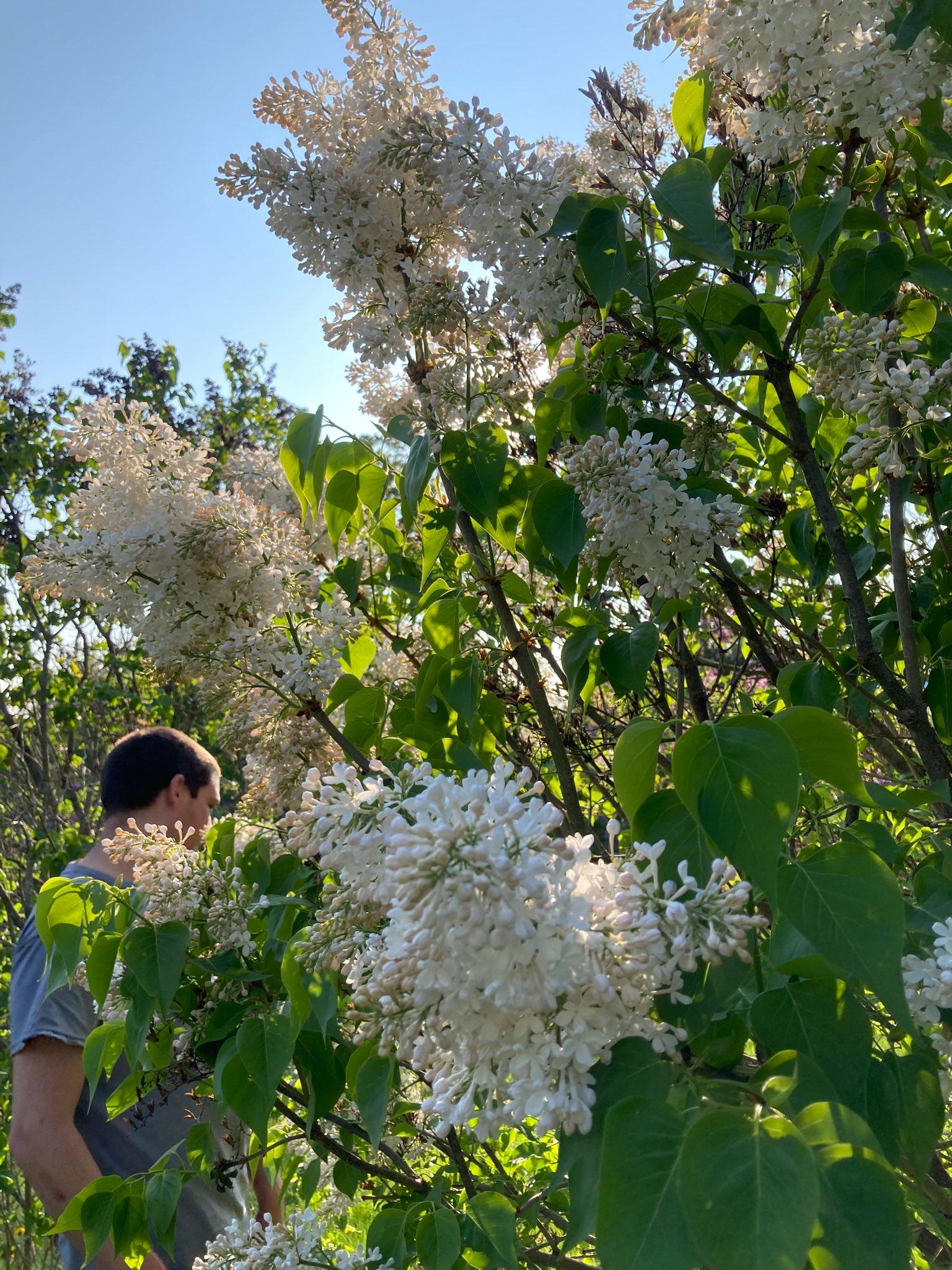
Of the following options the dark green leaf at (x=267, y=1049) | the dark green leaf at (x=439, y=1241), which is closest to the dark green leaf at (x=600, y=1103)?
the dark green leaf at (x=439, y=1241)

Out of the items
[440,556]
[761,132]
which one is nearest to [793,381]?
[761,132]

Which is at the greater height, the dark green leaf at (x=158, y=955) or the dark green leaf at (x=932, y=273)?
the dark green leaf at (x=932, y=273)

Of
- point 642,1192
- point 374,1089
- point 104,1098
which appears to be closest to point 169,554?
point 374,1089

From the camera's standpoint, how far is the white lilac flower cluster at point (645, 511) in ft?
4.13

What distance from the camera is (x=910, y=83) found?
1.24 m

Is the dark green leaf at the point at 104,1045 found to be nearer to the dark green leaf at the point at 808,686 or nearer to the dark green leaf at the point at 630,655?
the dark green leaf at the point at 630,655

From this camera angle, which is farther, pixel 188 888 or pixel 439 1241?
pixel 188 888

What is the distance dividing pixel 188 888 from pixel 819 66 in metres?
1.42

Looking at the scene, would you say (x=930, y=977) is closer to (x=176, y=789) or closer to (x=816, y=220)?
(x=816, y=220)

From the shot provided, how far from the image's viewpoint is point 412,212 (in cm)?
163

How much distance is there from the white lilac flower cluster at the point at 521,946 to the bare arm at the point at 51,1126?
5.82 ft

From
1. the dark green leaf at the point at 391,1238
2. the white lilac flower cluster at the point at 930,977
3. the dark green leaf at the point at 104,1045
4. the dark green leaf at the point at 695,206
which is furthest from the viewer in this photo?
the dark green leaf at the point at 104,1045

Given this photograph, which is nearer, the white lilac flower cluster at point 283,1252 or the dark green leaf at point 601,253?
the dark green leaf at point 601,253

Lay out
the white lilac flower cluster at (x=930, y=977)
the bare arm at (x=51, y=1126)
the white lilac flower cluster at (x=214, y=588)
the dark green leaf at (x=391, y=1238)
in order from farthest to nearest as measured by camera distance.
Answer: the bare arm at (x=51, y=1126), the white lilac flower cluster at (x=214, y=588), the dark green leaf at (x=391, y=1238), the white lilac flower cluster at (x=930, y=977)
